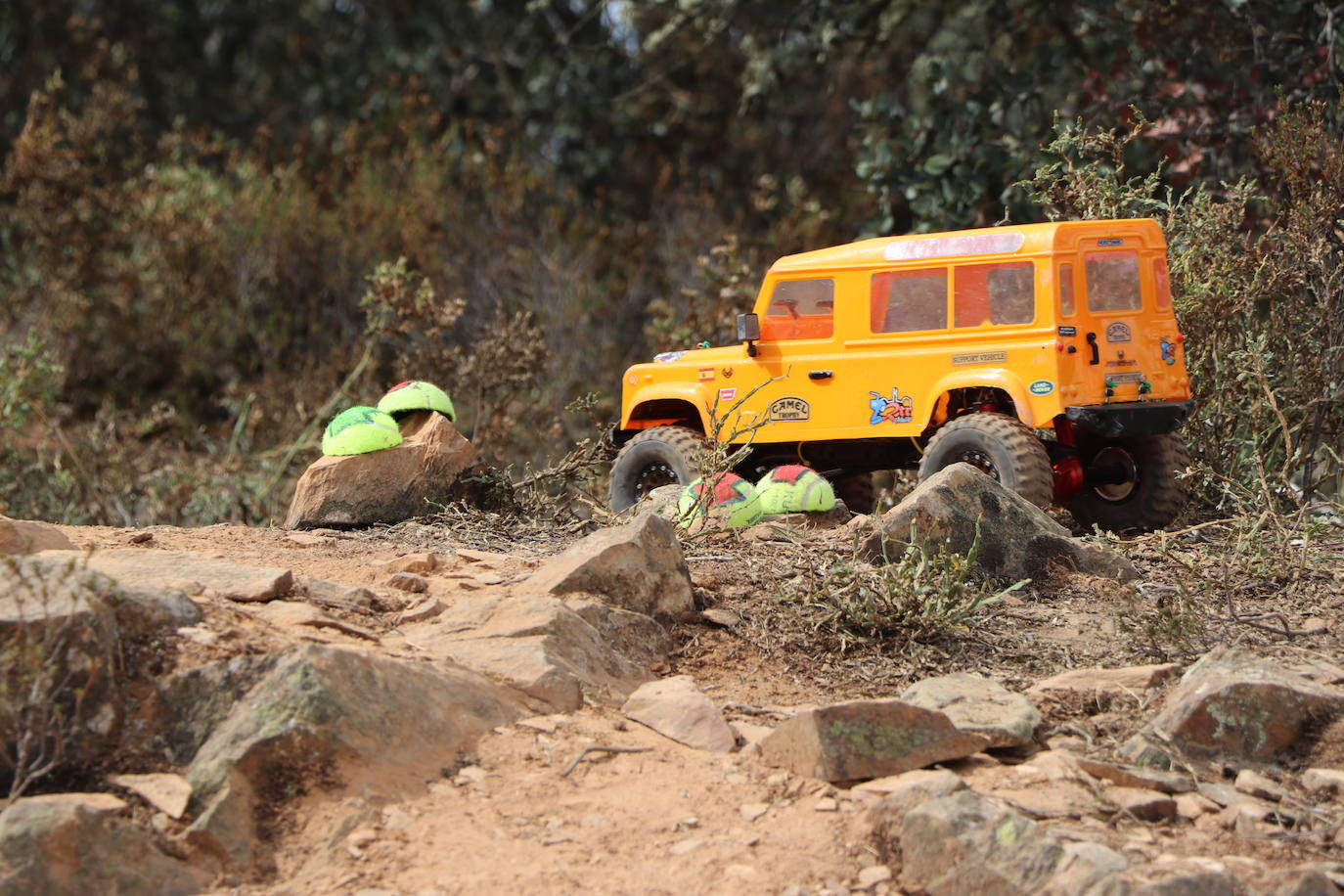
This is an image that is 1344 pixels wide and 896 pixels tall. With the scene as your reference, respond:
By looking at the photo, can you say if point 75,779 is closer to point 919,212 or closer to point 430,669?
point 430,669

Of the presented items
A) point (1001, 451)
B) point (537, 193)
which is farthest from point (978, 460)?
point (537, 193)

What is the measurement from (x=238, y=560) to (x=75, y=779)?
2.02 m

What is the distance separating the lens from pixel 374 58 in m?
19.1

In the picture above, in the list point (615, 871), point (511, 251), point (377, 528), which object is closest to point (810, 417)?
point (377, 528)

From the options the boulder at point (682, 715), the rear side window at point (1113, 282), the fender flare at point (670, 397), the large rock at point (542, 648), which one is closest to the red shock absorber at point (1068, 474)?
the rear side window at point (1113, 282)

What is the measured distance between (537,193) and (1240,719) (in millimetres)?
13365

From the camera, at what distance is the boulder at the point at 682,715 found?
455 centimetres

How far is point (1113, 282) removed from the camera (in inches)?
287

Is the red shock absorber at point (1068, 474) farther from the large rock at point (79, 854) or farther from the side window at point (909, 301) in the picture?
the large rock at point (79, 854)

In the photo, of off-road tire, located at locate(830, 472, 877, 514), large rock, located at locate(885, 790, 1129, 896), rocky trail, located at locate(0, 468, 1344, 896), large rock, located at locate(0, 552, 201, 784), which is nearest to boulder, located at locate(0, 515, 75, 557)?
rocky trail, located at locate(0, 468, 1344, 896)

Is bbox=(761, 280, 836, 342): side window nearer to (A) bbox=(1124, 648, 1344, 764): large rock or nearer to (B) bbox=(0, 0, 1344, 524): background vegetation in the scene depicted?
(B) bbox=(0, 0, 1344, 524): background vegetation

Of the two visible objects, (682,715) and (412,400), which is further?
(412,400)

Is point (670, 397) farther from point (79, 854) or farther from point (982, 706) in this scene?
point (79, 854)

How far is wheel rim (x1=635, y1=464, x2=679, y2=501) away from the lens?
26.2 feet
